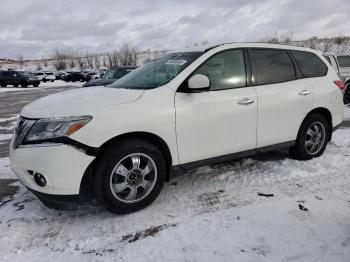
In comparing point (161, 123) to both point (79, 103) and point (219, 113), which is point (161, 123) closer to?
point (219, 113)

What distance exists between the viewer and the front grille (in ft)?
10.6

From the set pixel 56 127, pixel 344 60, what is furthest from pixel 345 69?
pixel 56 127

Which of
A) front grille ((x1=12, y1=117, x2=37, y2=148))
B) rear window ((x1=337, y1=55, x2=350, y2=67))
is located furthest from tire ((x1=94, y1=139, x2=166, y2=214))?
rear window ((x1=337, y1=55, x2=350, y2=67))

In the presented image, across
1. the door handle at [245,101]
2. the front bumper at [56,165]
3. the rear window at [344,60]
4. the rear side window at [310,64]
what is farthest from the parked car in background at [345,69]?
the front bumper at [56,165]

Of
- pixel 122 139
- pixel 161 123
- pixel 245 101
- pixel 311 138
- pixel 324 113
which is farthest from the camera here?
pixel 324 113

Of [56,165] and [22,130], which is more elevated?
[22,130]

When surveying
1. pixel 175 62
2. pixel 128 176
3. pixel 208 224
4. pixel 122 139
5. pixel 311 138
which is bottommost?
pixel 208 224

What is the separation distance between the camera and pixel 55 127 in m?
3.09

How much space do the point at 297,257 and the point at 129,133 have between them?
6.00ft

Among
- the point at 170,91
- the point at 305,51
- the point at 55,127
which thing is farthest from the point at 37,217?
the point at 305,51

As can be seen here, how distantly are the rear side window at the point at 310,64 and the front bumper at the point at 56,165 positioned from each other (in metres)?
3.29

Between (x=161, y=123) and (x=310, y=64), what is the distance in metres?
2.76

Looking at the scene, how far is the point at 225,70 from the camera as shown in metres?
3.98

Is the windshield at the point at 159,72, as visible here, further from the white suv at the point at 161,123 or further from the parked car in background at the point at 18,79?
the parked car in background at the point at 18,79
